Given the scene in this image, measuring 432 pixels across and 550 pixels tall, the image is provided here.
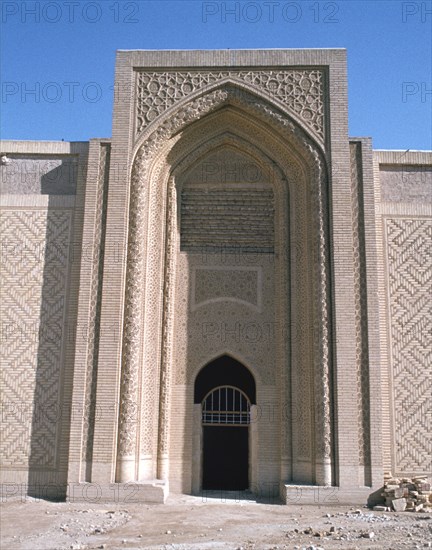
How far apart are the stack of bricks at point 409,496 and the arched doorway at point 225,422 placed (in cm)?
220

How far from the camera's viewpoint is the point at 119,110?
9.77 m

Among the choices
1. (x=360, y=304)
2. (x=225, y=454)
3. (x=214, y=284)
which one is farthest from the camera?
(x=225, y=454)

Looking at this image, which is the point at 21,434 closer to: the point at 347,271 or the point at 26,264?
the point at 26,264

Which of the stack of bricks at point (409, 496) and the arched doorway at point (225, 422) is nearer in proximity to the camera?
the stack of bricks at point (409, 496)

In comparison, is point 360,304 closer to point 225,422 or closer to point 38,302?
point 225,422

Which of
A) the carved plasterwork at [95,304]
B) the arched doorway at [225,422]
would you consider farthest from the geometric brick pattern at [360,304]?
the carved plasterwork at [95,304]

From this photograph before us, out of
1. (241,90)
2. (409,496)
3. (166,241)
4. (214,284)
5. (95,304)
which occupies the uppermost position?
(241,90)

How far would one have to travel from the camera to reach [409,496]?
321 inches

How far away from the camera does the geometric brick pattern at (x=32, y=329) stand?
8898mm

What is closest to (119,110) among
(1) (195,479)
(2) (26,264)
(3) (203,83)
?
(3) (203,83)

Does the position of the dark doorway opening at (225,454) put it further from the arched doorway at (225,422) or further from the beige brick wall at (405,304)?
the beige brick wall at (405,304)

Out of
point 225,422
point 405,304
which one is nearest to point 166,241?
point 225,422

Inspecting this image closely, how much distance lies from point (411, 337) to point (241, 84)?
4.68 metres

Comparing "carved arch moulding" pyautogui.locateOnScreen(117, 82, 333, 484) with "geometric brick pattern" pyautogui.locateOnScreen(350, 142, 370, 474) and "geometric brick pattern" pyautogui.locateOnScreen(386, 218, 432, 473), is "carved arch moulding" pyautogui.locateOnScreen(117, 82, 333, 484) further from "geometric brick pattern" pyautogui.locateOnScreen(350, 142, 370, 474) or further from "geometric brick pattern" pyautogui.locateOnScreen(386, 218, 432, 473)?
"geometric brick pattern" pyautogui.locateOnScreen(386, 218, 432, 473)
